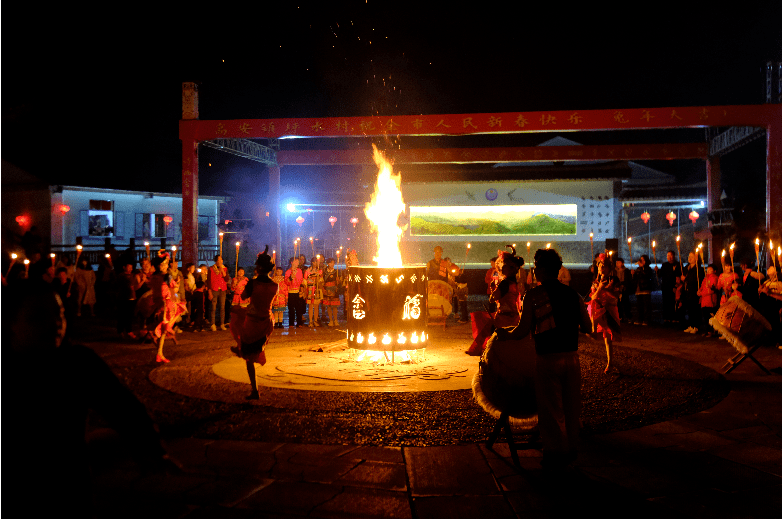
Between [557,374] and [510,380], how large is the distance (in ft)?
1.65

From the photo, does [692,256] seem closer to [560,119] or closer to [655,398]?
[560,119]

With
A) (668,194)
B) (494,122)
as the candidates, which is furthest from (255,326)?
(668,194)

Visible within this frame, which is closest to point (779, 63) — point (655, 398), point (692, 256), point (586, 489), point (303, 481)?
point (692, 256)

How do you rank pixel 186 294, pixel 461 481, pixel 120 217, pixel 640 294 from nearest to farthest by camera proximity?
pixel 461 481, pixel 186 294, pixel 640 294, pixel 120 217

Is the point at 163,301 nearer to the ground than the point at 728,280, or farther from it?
nearer to the ground

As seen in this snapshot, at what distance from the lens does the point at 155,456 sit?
8.00 ft

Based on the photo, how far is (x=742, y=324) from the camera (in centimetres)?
838

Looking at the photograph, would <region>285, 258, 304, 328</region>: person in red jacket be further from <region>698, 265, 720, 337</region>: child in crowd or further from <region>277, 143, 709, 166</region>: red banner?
<region>277, 143, 709, 166</region>: red banner

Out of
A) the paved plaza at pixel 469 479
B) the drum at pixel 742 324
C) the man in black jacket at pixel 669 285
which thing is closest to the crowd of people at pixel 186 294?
the paved plaza at pixel 469 479

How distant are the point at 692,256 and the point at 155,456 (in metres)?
13.5

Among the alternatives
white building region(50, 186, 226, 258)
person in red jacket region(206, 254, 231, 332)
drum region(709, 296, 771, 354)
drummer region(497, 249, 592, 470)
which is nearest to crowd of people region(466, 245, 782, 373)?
drum region(709, 296, 771, 354)

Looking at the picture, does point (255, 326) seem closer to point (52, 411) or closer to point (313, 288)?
point (52, 411)

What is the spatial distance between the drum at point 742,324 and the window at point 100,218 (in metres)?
26.8

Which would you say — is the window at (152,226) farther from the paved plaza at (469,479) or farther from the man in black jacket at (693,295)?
the paved plaza at (469,479)
